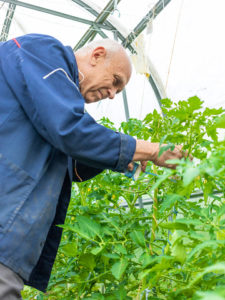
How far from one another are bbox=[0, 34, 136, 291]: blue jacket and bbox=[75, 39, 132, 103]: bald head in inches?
7.1

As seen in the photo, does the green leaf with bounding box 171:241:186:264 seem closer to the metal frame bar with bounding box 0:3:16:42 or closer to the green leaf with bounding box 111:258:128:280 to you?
the green leaf with bounding box 111:258:128:280

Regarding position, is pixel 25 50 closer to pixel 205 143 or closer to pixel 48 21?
pixel 205 143

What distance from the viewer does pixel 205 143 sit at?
86 centimetres

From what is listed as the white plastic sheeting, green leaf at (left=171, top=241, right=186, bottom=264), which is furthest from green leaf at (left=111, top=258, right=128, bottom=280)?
the white plastic sheeting

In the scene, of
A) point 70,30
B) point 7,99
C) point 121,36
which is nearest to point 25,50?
point 7,99

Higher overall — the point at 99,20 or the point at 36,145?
the point at 99,20

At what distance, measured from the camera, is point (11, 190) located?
86cm

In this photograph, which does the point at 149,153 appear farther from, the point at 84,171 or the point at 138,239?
the point at 84,171

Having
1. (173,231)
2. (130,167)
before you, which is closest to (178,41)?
(130,167)

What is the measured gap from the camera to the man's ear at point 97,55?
1146mm

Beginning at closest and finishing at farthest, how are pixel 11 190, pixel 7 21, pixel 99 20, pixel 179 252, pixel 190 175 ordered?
pixel 190 175
pixel 179 252
pixel 11 190
pixel 99 20
pixel 7 21

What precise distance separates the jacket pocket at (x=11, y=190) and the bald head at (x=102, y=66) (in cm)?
45

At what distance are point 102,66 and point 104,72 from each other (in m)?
0.02

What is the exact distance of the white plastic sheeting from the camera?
277 centimetres
